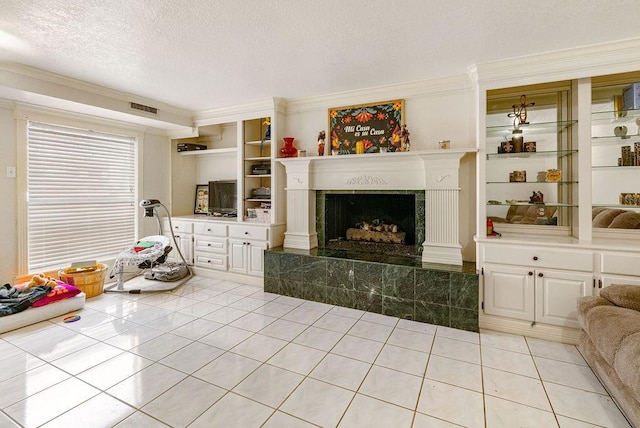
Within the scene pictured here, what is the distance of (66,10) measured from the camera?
204 centimetres

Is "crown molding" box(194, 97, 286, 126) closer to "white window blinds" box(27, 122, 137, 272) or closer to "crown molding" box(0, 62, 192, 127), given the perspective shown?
"crown molding" box(0, 62, 192, 127)

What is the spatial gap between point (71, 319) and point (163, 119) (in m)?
2.71

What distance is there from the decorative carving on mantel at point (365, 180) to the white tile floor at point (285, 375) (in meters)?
1.51

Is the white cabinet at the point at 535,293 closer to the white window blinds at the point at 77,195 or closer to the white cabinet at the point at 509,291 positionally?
the white cabinet at the point at 509,291

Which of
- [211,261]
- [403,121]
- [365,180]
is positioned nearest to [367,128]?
[403,121]

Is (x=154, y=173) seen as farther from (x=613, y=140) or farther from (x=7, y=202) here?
(x=613, y=140)

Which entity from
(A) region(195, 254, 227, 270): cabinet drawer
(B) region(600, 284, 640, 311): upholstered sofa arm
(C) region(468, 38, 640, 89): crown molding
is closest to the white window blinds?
(A) region(195, 254, 227, 270): cabinet drawer

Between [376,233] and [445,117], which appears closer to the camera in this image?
[445,117]

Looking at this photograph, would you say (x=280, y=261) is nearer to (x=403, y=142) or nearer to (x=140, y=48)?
(x=403, y=142)

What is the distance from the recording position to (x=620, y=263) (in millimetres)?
2430

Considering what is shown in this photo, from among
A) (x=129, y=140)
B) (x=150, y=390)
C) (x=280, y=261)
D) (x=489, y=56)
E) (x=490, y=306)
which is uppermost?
(x=489, y=56)

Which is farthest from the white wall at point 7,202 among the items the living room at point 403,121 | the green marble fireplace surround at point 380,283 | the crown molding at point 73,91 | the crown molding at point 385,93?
the crown molding at point 385,93

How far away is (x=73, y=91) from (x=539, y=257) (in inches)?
197

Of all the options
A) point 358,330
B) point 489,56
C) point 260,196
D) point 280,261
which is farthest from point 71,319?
point 489,56
